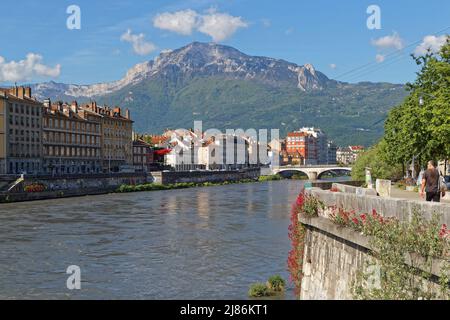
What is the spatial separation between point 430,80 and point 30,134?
81815 mm

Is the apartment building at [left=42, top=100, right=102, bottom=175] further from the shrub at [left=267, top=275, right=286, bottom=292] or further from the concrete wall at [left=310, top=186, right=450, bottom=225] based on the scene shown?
the concrete wall at [left=310, top=186, right=450, bottom=225]

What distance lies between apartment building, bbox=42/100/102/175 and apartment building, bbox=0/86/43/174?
8.93ft

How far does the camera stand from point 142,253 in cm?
3238

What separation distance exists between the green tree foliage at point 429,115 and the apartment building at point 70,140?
237 feet

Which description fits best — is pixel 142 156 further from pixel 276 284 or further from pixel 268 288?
pixel 268 288

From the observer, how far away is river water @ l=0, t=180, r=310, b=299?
2348 cm

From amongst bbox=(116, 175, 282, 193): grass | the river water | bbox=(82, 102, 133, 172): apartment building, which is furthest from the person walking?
bbox=(82, 102, 133, 172): apartment building

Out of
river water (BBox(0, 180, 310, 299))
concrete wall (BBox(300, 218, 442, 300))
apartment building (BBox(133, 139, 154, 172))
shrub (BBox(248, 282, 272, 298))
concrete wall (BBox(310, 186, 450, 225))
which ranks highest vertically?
apartment building (BBox(133, 139, 154, 172))

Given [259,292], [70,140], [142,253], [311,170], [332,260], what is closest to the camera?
[332,260]

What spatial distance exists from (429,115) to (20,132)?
272 ft

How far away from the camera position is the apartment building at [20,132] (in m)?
99.9

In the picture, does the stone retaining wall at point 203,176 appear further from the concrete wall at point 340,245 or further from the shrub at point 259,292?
the concrete wall at point 340,245

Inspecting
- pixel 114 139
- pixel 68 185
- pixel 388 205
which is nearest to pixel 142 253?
pixel 388 205
